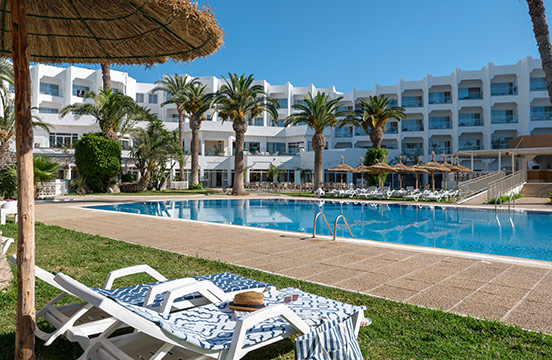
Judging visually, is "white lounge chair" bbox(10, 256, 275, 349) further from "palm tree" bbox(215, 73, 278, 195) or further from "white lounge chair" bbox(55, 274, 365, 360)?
"palm tree" bbox(215, 73, 278, 195)

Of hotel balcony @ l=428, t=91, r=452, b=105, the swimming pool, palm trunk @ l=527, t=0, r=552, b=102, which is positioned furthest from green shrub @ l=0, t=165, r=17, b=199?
hotel balcony @ l=428, t=91, r=452, b=105

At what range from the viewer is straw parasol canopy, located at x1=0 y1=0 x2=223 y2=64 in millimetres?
3006

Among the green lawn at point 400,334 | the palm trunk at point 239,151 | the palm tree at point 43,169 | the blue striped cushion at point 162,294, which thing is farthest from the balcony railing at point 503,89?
the blue striped cushion at point 162,294

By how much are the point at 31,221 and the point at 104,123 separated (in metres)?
26.7

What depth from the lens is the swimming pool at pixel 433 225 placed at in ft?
33.2

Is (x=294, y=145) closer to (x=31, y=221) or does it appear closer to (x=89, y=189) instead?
(x=89, y=189)

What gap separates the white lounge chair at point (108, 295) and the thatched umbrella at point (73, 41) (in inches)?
11.7

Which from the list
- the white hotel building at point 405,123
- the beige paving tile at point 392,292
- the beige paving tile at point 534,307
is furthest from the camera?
the white hotel building at point 405,123

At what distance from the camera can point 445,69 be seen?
43.4 m

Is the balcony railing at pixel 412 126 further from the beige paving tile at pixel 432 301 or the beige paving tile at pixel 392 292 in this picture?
the beige paving tile at pixel 432 301

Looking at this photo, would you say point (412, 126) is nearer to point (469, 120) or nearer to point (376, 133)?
point (469, 120)

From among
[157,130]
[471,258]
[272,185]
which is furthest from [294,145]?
[471,258]

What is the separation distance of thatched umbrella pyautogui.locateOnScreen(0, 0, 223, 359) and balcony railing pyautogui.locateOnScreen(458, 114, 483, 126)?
42728 millimetres

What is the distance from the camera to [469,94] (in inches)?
1613
